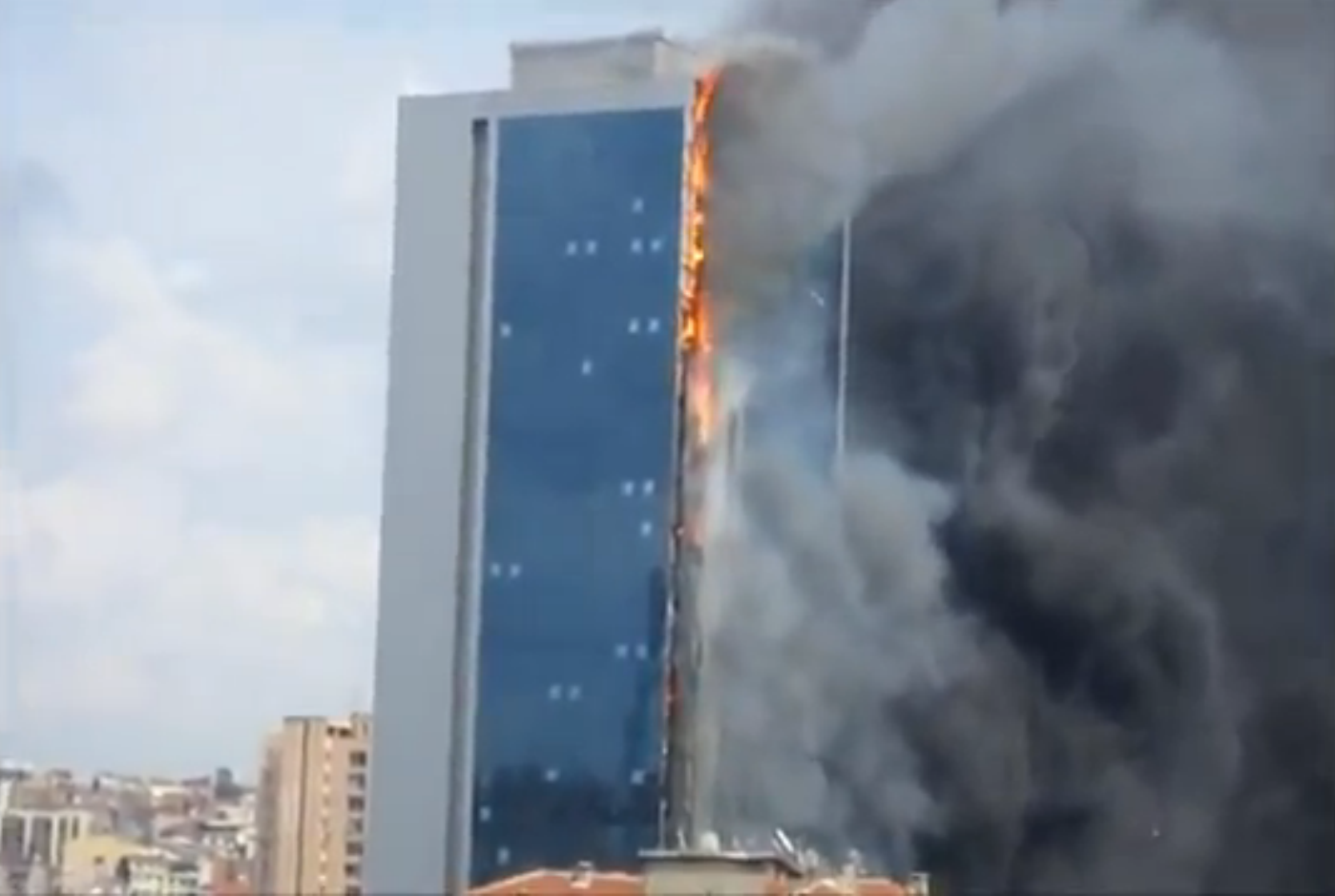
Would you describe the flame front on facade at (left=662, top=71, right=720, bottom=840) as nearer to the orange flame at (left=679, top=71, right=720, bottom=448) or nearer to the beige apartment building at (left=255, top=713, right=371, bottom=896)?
the orange flame at (left=679, top=71, right=720, bottom=448)

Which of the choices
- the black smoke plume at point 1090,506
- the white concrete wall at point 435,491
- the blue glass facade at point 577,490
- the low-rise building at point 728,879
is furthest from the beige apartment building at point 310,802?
the black smoke plume at point 1090,506

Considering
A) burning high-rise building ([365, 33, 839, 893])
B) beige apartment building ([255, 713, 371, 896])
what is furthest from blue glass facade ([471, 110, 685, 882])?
beige apartment building ([255, 713, 371, 896])

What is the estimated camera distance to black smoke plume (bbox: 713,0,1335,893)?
3.49m

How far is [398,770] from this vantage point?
12.0ft

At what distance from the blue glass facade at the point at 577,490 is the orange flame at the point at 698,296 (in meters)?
0.02

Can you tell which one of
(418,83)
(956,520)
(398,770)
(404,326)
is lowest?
(398,770)

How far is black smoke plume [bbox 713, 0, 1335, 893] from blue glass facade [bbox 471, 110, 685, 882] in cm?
10

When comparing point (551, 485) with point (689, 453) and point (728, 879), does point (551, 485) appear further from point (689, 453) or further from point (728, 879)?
point (728, 879)

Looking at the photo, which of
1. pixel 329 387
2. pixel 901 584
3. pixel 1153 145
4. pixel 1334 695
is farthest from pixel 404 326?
pixel 1334 695

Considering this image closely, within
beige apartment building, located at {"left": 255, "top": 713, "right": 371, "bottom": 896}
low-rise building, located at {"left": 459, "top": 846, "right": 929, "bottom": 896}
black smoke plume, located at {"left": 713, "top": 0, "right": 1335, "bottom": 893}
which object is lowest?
low-rise building, located at {"left": 459, "top": 846, "right": 929, "bottom": 896}

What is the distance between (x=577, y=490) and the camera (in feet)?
12.0

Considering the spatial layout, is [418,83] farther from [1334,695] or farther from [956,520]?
[1334,695]

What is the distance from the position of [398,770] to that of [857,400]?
0.69m

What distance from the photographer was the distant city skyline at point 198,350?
12.4 ft
